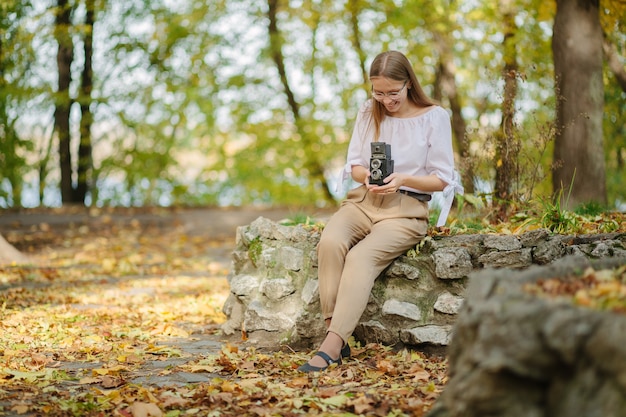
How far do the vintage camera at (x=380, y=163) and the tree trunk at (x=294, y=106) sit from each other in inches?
429

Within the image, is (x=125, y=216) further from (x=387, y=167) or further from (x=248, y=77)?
(x=387, y=167)

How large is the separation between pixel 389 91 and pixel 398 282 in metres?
1.20

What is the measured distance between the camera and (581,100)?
6.88 meters

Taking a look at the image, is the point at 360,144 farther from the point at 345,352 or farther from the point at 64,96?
the point at 64,96

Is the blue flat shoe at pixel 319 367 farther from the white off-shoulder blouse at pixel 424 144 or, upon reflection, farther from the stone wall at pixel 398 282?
the white off-shoulder blouse at pixel 424 144

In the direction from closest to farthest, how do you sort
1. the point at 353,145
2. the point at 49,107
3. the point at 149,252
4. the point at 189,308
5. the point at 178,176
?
1. the point at 353,145
2. the point at 189,308
3. the point at 149,252
4. the point at 49,107
5. the point at 178,176

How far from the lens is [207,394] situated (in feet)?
11.3

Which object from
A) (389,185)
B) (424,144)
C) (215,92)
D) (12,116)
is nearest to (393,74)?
(424,144)

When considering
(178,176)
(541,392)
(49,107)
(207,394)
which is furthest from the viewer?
(178,176)

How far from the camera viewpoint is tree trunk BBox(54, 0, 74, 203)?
12.2 m

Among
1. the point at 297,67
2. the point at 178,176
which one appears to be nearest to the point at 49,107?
the point at 178,176

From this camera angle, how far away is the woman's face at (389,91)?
14.1 ft

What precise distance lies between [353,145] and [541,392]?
2599mm

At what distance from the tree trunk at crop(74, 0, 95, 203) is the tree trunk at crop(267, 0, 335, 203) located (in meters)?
3.61
